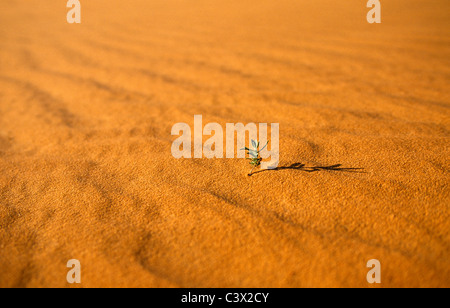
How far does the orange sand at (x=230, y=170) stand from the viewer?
3.37 ft

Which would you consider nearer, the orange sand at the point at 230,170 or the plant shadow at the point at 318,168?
the orange sand at the point at 230,170

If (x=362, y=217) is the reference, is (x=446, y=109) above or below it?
above

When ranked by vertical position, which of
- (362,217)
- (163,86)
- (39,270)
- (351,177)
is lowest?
(39,270)

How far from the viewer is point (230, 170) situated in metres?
1.52

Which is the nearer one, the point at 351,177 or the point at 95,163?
the point at 351,177

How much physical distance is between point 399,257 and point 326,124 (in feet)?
3.64

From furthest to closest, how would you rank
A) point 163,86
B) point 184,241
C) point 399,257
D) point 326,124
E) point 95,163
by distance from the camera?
1. point 163,86
2. point 326,124
3. point 95,163
4. point 184,241
5. point 399,257

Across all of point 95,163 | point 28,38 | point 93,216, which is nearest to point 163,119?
point 95,163

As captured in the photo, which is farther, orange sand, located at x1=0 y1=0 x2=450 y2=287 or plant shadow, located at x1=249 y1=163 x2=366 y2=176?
plant shadow, located at x1=249 y1=163 x2=366 y2=176

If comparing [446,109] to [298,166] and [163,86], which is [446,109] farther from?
[163,86]

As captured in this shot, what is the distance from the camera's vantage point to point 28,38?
4562 millimetres

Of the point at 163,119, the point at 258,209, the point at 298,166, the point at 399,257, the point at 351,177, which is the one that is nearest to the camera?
the point at 399,257

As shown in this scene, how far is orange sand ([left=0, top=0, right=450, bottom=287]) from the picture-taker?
40.4 inches

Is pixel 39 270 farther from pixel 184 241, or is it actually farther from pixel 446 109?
pixel 446 109
